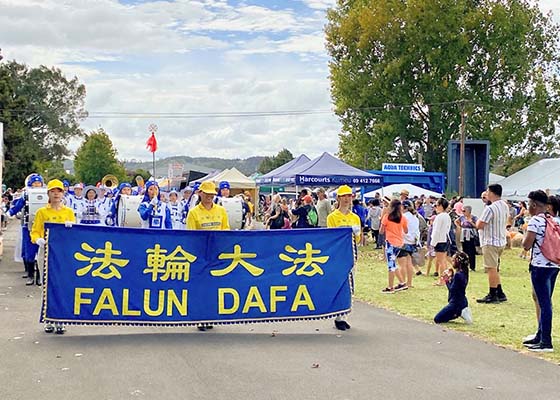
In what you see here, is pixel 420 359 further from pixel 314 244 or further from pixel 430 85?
pixel 430 85

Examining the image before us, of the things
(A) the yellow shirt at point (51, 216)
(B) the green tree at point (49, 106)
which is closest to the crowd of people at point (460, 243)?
(A) the yellow shirt at point (51, 216)

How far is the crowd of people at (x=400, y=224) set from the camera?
30.2ft

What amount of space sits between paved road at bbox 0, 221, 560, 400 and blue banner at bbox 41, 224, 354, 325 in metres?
0.29

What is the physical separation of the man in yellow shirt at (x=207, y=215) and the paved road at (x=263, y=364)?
51.8 inches

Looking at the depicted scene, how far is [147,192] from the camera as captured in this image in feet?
56.6

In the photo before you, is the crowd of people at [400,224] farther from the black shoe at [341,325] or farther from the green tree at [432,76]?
the green tree at [432,76]

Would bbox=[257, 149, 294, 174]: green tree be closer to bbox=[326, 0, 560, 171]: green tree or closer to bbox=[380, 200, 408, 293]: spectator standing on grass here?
bbox=[326, 0, 560, 171]: green tree

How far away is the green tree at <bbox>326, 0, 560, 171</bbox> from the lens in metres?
45.8

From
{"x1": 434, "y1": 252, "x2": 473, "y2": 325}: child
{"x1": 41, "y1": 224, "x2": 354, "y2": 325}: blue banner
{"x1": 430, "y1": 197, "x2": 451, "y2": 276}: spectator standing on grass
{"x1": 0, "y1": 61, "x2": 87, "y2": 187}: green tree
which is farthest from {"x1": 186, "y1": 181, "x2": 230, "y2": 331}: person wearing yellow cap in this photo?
{"x1": 0, "y1": 61, "x2": 87, "y2": 187}: green tree

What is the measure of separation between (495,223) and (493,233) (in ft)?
0.61

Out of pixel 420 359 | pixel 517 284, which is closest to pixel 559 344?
pixel 420 359

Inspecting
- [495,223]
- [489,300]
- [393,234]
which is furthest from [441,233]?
[495,223]

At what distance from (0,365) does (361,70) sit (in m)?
42.3

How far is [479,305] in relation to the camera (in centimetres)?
1307
